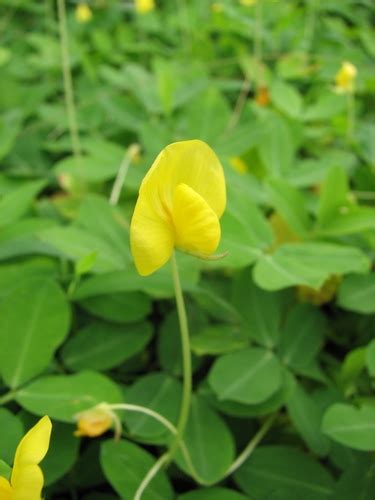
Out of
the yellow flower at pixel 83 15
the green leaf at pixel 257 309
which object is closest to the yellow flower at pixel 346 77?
the green leaf at pixel 257 309

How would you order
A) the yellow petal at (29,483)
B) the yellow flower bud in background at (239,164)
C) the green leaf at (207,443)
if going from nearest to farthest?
1. the yellow petal at (29,483)
2. the green leaf at (207,443)
3. the yellow flower bud in background at (239,164)

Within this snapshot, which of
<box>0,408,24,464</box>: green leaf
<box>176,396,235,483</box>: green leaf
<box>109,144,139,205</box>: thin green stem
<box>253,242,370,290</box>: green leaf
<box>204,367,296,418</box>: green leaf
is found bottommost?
<box>176,396,235,483</box>: green leaf

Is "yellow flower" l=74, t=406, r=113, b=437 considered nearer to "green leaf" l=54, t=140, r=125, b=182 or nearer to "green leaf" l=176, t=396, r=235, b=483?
"green leaf" l=176, t=396, r=235, b=483

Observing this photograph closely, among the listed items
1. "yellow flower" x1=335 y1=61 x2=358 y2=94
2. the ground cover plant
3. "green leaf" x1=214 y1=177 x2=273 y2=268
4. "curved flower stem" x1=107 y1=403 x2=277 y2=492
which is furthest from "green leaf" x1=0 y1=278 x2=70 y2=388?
"yellow flower" x1=335 y1=61 x2=358 y2=94

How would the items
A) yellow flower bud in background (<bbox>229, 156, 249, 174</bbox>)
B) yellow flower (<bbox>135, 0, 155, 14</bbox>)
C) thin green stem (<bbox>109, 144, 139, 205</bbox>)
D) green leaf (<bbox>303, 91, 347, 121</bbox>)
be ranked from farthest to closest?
yellow flower (<bbox>135, 0, 155, 14</bbox>), green leaf (<bbox>303, 91, 347, 121</bbox>), yellow flower bud in background (<bbox>229, 156, 249, 174</bbox>), thin green stem (<bbox>109, 144, 139, 205</bbox>)

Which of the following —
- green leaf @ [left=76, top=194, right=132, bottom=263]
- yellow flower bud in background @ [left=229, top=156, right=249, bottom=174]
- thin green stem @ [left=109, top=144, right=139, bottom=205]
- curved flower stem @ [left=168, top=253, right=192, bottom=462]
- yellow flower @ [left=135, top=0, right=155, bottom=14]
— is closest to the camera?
curved flower stem @ [left=168, top=253, right=192, bottom=462]

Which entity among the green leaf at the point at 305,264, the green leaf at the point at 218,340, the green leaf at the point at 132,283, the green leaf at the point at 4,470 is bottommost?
the green leaf at the point at 218,340

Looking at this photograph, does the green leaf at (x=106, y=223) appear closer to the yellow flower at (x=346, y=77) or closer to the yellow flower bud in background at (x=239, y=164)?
the yellow flower bud in background at (x=239, y=164)

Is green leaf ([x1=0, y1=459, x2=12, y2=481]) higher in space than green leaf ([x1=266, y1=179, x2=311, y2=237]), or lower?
higher
